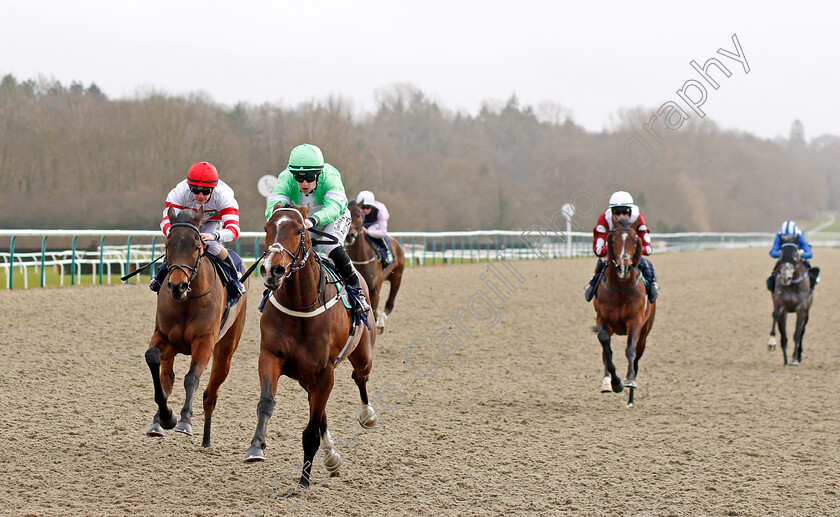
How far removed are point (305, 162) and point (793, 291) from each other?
8777mm

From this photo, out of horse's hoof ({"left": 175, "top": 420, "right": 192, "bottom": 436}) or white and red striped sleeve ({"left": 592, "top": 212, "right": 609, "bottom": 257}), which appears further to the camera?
white and red striped sleeve ({"left": 592, "top": 212, "right": 609, "bottom": 257})

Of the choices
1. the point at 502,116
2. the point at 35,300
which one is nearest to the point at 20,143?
the point at 35,300

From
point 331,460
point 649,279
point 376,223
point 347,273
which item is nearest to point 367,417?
point 331,460

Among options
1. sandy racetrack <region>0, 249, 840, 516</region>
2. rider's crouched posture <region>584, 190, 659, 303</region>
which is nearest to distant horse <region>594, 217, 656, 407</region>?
rider's crouched posture <region>584, 190, 659, 303</region>

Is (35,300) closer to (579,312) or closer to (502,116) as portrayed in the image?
(579,312)

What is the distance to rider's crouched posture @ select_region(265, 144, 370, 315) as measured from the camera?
16.8 ft

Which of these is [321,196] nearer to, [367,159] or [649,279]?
[649,279]

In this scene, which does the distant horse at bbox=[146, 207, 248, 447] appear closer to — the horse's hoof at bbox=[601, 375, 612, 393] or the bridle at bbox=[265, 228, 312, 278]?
the bridle at bbox=[265, 228, 312, 278]

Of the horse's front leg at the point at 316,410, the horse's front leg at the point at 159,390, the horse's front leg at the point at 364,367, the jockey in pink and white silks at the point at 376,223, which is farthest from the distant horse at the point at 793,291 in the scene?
the horse's front leg at the point at 159,390

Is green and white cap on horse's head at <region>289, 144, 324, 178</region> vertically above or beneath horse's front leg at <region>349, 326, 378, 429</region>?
above

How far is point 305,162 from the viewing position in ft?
16.8

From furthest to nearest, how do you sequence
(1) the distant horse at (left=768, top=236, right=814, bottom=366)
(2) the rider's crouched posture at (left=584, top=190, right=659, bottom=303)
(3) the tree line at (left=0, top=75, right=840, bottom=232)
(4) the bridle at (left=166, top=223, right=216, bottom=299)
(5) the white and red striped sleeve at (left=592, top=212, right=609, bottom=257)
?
(3) the tree line at (left=0, top=75, right=840, bottom=232), (1) the distant horse at (left=768, top=236, right=814, bottom=366), (5) the white and red striped sleeve at (left=592, top=212, right=609, bottom=257), (2) the rider's crouched posture at (left=584, top=190, right=659, bottom=303), (4) the bridle at (left=166, top=223, right=216, bottom=299)

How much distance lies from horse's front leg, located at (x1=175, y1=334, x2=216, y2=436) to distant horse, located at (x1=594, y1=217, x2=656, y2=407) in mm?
4050

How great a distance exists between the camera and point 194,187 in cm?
581
